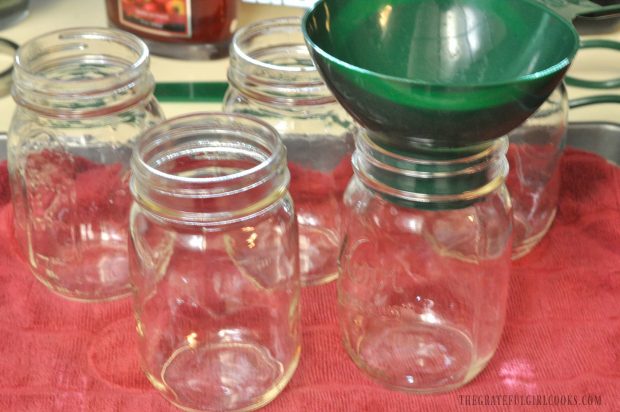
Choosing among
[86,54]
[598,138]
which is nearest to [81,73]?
[86,54]

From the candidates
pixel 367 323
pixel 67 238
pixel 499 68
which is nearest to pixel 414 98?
pixel 499 68

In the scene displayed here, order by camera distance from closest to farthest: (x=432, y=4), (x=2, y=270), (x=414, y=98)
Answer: (x=414, y=98)
(x=432, y=4)
(x=2, y=270)

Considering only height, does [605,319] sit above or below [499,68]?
below

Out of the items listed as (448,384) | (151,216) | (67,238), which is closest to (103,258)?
(67,238)

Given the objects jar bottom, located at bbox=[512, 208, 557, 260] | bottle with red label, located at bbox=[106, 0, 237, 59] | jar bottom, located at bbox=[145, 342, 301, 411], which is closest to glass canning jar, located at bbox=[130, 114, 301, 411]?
jar bottom, located at bbox=[145, 342, 301, 411]

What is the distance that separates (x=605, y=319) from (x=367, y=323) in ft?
0.50

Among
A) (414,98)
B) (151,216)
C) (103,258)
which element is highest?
(414,98)

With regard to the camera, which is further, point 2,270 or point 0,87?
point 0,87

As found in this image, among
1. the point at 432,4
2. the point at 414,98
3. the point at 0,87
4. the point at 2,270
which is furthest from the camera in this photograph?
the point at 0,87

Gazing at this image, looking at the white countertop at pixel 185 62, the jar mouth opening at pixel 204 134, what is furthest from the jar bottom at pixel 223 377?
the white countertop at pixel 185 62

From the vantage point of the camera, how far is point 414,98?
0.39m

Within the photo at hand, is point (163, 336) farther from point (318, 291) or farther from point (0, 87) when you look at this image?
point (0, 87)

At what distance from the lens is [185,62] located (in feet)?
2.73

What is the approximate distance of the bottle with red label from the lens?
2.58 feet
